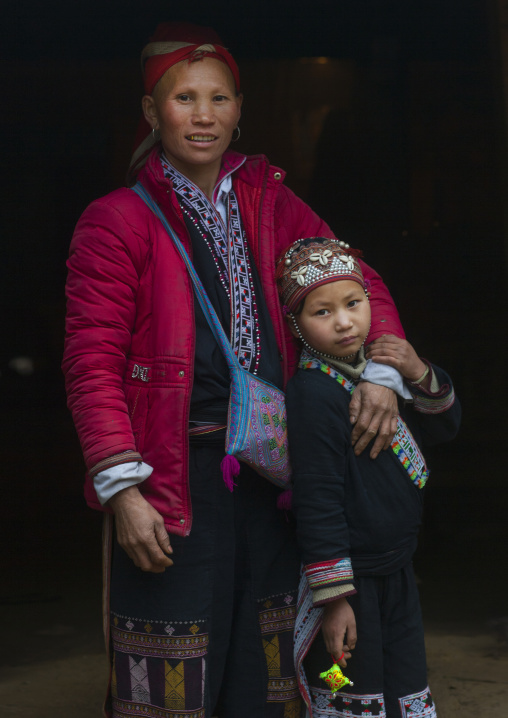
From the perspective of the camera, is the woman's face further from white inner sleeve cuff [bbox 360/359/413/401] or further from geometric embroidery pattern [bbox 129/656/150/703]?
geometric embroidery pattern [bbox 129/656/150/703]

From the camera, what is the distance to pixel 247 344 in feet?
7.45

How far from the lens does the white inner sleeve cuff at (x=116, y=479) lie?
204 centimetres

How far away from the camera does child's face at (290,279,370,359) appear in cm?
217

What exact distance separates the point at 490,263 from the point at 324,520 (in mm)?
3168

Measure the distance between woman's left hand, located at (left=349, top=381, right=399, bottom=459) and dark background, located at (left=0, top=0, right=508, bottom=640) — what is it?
2.40 metres

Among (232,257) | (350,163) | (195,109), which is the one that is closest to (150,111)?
(195,109)

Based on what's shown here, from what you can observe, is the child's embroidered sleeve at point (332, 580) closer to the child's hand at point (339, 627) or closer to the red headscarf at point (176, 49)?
the child's hand at point (339, 627)

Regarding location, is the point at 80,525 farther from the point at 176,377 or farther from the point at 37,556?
the point at 176,377

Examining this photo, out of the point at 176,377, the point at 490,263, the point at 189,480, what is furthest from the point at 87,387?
the point at 490,263

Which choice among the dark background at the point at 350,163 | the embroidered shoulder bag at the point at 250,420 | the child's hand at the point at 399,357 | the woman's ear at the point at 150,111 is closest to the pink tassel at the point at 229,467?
the embroidered shoulder bag at the point at 250,420

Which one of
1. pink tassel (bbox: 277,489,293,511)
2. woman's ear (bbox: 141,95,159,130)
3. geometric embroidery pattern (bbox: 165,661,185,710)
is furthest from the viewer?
woman's ear (bbox: 141,95,159,130)

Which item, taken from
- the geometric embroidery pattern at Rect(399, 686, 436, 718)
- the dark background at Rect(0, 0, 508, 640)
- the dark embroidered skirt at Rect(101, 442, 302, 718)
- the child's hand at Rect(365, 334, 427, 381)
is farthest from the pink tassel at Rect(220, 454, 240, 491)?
the dark background at Rect(0, 0, 508, 640)

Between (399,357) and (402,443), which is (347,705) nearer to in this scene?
(402,443)

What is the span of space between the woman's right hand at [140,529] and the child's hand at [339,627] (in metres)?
0.41
